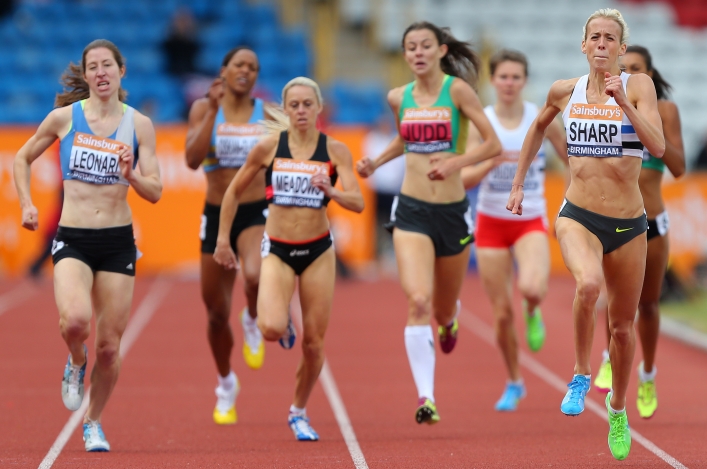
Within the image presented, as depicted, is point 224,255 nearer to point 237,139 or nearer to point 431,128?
point 237,139

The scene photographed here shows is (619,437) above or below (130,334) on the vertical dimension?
above

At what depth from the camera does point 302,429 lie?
692 cm

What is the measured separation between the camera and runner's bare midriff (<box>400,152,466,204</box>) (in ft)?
23.6

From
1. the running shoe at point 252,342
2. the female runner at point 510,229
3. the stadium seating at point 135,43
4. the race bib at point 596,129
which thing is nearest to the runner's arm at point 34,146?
the running shoe at point 252,342

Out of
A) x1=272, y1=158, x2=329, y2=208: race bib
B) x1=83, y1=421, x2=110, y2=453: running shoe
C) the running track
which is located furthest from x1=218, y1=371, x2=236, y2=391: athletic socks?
x1=272, y1=158, x2=329, y2=208: race bib

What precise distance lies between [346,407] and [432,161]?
2.18 metres

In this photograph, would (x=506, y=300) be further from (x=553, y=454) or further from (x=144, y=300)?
(x=144, y=300)

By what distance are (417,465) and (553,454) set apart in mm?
863

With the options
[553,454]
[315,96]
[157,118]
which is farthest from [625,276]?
[157,118]

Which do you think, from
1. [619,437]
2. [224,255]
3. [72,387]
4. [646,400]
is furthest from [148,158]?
[646,400]

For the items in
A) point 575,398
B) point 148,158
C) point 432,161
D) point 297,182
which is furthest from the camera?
point 432,161

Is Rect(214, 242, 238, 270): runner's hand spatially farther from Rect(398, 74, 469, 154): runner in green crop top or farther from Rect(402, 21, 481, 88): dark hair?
Rect(402, 21, 481, 88): dark hair

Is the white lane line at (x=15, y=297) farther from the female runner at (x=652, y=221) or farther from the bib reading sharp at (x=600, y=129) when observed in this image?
the bib reading sharp at (x=600, y=129)

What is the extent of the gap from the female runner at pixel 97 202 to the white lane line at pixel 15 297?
7704 millimetres
